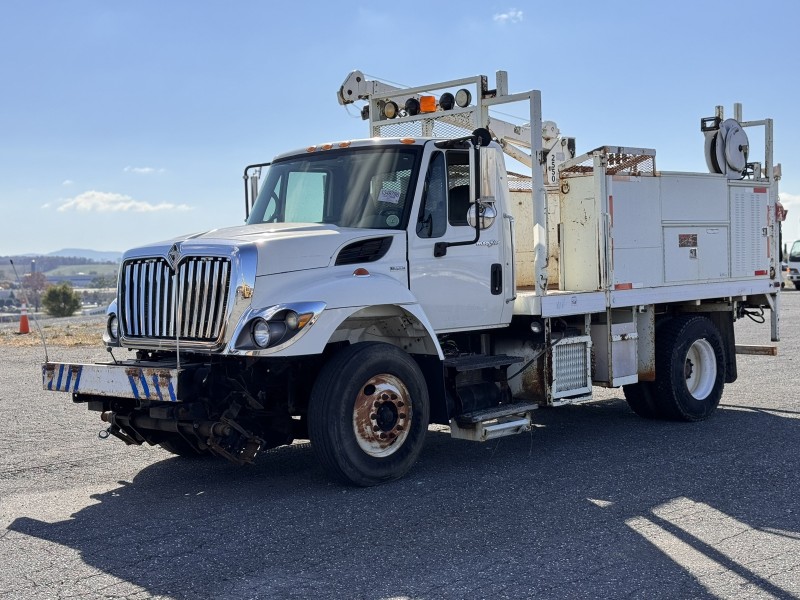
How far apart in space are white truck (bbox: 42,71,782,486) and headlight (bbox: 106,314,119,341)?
2 centimetres

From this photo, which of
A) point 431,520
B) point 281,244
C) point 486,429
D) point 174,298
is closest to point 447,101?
point 281,244

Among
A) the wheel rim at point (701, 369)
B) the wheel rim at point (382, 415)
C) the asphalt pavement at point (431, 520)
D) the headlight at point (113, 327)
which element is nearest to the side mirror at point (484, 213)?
the wheel rim at point (382, 415)

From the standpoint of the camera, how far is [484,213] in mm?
8328

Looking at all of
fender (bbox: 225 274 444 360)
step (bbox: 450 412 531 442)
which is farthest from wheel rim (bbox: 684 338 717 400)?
fender (bbox: 225 274 444 360)

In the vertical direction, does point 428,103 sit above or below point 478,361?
above

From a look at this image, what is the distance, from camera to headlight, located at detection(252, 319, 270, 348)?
6.90m

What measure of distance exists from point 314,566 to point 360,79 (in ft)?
21.8

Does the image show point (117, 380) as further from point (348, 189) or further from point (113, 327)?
point (348, 189)

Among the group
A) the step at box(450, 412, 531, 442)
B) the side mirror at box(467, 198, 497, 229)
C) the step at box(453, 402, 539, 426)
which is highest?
the side mirror at box(467, 198, 497, 229)

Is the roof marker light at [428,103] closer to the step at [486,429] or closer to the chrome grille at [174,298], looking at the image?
the step at [486,429]

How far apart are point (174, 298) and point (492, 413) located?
2863 mm

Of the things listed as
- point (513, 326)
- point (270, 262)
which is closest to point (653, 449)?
point (513, 326)

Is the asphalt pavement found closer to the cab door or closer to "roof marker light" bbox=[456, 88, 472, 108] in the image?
the cab door

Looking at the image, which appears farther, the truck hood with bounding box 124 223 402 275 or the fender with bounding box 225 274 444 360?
the truck hood with bounding box 124 223 402 275
